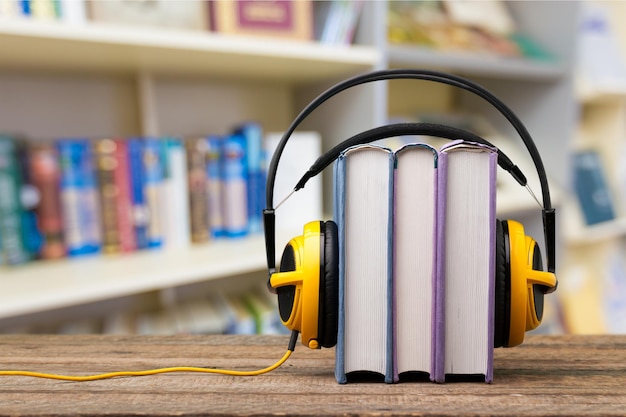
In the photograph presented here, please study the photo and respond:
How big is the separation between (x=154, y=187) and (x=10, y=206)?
26cm

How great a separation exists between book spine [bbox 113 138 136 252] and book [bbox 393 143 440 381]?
72 centimetres

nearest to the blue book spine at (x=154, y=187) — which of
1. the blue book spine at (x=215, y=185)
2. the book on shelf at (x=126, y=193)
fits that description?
the book on shelf at (x=126, y=193)

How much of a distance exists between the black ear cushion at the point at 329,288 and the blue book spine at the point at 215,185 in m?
0.68

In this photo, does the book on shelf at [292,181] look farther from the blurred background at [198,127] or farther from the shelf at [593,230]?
the shelf at [593,230]

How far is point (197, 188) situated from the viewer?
0.99 metres

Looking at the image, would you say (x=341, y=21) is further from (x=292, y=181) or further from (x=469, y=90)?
(x=469, y=90)

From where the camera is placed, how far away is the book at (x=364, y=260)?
35cm

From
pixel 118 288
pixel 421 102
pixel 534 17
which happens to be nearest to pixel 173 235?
pixel 118 288

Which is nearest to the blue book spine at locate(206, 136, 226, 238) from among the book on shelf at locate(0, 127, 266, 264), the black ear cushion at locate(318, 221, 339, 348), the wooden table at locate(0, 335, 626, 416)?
the book on shelf at locate(0, 127, 266, 264)

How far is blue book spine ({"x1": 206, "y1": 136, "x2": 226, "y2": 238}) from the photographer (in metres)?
0.99

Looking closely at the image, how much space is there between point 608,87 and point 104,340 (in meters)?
1.51

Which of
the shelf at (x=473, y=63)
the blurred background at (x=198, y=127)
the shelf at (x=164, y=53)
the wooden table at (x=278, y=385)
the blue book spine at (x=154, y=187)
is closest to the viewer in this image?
the wooden table at (x=278, y=385)

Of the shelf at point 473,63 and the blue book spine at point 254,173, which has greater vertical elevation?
the shelf at point 473,63

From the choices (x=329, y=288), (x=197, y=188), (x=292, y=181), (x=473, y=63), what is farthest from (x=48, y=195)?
(x=473, y=63)
